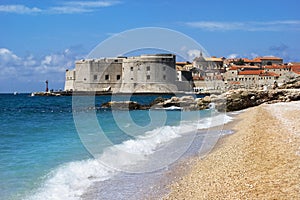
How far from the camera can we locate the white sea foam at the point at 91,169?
5.00 meters

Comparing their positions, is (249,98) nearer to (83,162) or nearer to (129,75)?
(83,162)

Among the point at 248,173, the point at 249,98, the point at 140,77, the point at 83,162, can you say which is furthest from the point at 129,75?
the point at 248,173

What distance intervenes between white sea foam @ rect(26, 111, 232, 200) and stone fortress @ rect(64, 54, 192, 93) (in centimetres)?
3389

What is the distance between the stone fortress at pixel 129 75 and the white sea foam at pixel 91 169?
3389 cm

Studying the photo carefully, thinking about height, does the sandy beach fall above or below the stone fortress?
below

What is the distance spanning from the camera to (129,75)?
44.8m

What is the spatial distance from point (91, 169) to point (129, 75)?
127 feet

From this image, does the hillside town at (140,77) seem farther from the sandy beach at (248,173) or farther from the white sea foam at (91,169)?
the sandy beach at (248,173)

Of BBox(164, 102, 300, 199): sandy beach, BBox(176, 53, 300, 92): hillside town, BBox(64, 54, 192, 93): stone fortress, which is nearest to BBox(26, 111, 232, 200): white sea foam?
BBox(164, 102, 300, 199): sandy beach

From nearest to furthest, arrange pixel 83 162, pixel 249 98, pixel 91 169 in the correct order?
1. pixel 91 169
2. pixel 83 162
3. pixel 249 98

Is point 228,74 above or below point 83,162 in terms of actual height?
above

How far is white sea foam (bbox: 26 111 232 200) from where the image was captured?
5.00 m

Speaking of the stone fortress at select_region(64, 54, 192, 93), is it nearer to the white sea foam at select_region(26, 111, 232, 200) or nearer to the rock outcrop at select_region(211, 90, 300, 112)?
the rock outcrop at select_region(211, 90, 300, 112)

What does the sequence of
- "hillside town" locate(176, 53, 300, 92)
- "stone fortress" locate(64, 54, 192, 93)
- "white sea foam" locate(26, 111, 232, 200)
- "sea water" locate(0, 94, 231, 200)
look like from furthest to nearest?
1. "hillside town" locate(176, 53, 300, 92)
2. "stone fortress" locate(64, 54, 192, 93)
3. "sea water" locate(0, 94, 231, 200)
4. "white sea foam" locate(26, 111, 232, 200)
